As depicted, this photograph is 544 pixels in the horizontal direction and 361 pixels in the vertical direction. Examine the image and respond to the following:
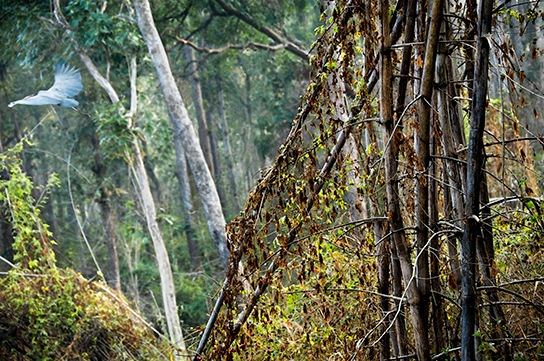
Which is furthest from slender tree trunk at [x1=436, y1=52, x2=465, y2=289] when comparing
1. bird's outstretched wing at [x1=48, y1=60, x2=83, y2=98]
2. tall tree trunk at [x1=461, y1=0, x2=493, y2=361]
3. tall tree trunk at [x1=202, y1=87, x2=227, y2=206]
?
tall tree trunk at [x1=202, y1=87, x2=227, y2=206]

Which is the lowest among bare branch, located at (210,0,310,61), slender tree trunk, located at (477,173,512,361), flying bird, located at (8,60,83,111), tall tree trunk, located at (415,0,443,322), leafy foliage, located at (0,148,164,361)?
leafy foliage, located at (0,148,164,361)

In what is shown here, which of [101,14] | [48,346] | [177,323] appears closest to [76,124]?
[101,14]

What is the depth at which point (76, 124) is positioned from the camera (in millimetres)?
14953

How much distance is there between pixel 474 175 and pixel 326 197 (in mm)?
743

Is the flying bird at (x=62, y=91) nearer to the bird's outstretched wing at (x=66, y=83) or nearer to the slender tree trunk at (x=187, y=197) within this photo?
the bird's outstretched wing at (x=66, y=83)

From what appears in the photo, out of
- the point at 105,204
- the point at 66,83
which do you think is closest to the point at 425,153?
the point at 66,83

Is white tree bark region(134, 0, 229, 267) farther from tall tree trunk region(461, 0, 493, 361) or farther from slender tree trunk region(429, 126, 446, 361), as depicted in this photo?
tall tree trunk region(461, 0, 493, 361)

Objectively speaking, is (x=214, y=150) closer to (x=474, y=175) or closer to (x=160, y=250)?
(x=160, y=250)

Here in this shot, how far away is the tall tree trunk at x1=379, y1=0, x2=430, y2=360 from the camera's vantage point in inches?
77.6

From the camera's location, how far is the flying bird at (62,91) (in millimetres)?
6955

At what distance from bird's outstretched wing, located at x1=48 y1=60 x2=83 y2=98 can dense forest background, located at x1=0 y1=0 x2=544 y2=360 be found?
25.3 inches

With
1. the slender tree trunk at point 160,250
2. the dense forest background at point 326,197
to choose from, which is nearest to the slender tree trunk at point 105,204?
the dense forest background at point 326,197

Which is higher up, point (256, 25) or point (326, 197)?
point (256, 25)

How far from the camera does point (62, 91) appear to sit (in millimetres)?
7656
